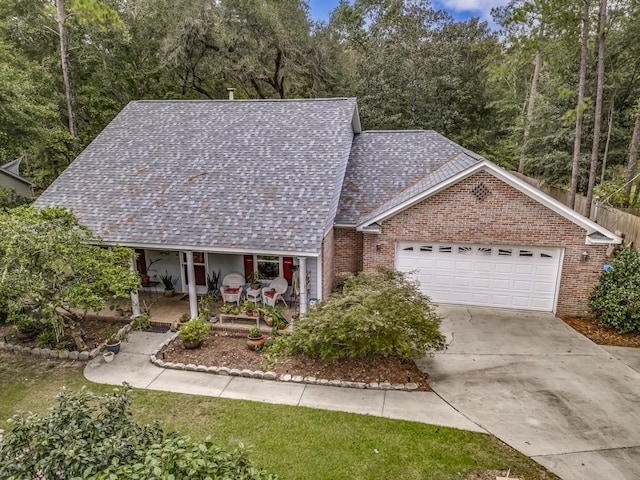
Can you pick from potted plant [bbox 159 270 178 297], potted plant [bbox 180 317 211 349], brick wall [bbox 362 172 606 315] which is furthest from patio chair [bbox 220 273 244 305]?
brick wall [bbox 362 172 606 315]

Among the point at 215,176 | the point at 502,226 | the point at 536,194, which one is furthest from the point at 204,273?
the point at 536,194

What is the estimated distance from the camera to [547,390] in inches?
329

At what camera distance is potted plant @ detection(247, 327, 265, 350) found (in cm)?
1003

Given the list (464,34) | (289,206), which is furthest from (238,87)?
(289,206)

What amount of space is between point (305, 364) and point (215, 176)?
6867mm

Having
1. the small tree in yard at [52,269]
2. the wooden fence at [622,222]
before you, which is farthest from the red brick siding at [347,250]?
the wooden fence at [622,222]

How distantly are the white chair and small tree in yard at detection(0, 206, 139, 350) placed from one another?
12.0 ft

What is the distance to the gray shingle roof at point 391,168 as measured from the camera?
13.1 metres

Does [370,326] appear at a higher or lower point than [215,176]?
lower

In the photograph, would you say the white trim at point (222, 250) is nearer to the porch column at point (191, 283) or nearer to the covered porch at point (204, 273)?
the porch column at point (191, 283)

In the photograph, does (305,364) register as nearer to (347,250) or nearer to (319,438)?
(319,438)

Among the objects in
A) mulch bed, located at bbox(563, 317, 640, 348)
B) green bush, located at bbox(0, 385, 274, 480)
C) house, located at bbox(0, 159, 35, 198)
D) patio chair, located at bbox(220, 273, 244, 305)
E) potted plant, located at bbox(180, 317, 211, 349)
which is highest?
house, located at bbox(0, 159, 35, 198)

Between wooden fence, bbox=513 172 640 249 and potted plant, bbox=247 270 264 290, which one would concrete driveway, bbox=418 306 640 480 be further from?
wooden fence, bbox=513 172 640 249

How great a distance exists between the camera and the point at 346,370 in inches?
356
